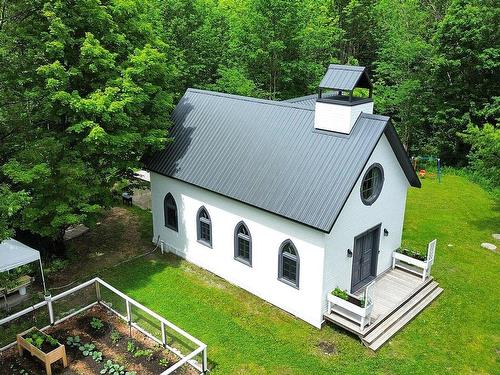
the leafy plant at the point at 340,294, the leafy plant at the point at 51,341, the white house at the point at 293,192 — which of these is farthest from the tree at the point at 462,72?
the leafy plant at the point at 51,341

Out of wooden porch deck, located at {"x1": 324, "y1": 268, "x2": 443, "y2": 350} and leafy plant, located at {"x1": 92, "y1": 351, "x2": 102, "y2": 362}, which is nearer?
leafy plant, located at {"x1": 92, "y1": 351, "x2": 102, "y2": 362}

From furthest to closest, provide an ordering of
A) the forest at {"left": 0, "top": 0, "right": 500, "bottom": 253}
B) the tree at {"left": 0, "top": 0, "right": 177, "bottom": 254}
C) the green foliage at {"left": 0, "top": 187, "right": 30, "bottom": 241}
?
the forest at {"left": 0, "top": 0, "right": 500, "bottom": 253} → the tree at {"left": 0, "top": 0, "right": 177, "bottom": 254} → the green foliage at {"left": 0, "top": 187, "right": 30, "bottom": 241}

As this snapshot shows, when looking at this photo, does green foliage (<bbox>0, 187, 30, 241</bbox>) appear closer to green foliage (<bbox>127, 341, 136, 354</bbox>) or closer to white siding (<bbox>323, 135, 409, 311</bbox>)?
green foliage (<bbox>127, 341, 136, 354</bbox>)

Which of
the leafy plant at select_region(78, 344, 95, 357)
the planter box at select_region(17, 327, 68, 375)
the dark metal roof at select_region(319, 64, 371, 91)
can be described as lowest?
the leafy plant at select_region(78, 344, 95, 357)

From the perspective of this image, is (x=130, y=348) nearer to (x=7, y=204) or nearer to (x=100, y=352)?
(x=100, y=352)

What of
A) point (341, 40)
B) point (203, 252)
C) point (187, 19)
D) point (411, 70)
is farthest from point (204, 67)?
point (203, 252)

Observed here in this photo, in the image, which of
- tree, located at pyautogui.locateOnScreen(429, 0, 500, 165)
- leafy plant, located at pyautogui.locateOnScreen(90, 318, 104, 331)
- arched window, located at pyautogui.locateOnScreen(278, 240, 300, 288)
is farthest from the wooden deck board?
tree, located at pyautogui.locateOnScreen(429, 0, 500, 165)

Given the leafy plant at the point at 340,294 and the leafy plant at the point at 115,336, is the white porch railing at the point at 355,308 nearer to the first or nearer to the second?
the leafy plant at the point at 340,294
